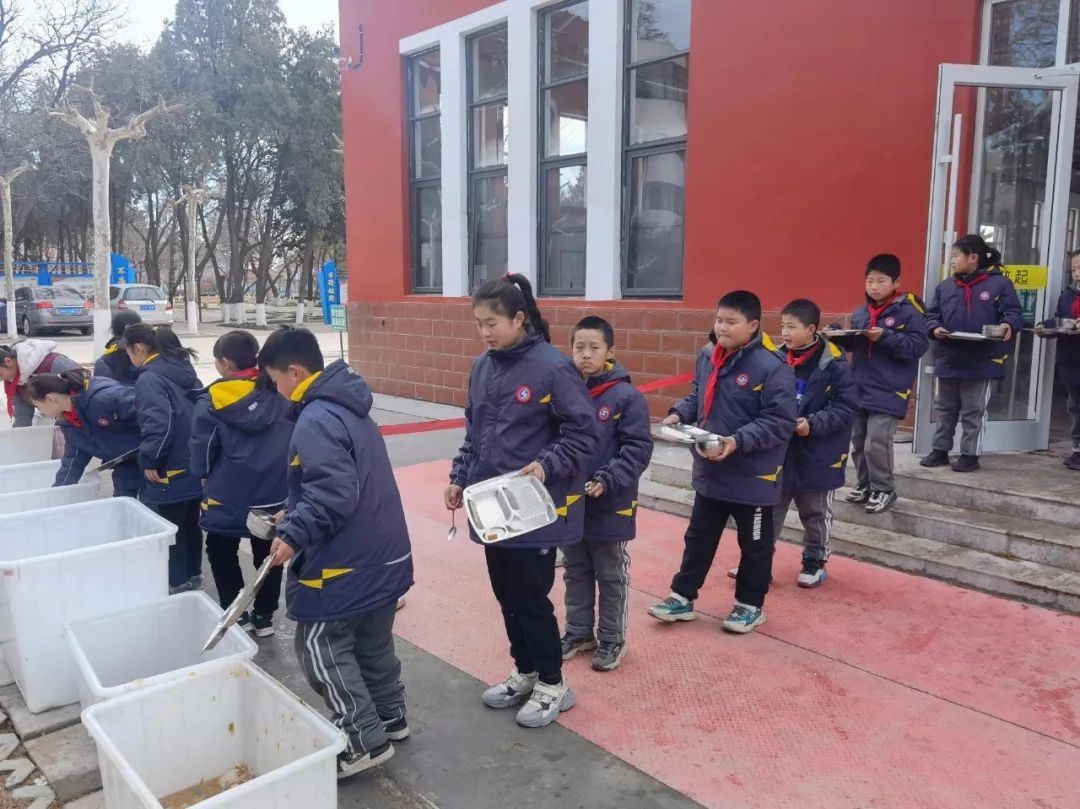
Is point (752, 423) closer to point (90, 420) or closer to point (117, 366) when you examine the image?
point (90, 420)

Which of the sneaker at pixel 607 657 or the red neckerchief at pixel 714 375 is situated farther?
the red neckerchief at pixel 714 375

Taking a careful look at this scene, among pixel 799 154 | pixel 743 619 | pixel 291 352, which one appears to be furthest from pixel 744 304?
pixel 799 154

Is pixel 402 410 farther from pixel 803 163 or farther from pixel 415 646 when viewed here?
pixel 415 646

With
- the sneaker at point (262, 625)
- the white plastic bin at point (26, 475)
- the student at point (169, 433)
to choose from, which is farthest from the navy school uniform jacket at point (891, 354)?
the white plastic bin at point (26, 475)

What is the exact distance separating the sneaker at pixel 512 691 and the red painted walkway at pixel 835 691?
0.20 m

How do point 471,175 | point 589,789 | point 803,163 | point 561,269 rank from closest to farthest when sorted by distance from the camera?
point 589,789
point 803,163
point 561,269
point 471,175

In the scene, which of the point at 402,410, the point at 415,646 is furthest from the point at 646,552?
the point at 402,410

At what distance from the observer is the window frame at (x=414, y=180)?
33.9ft

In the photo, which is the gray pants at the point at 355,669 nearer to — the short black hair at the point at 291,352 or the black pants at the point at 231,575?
the short black hair at the point at 291,352

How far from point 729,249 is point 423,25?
532 cm

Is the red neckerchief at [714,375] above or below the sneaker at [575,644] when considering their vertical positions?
above

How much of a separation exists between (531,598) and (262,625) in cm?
164

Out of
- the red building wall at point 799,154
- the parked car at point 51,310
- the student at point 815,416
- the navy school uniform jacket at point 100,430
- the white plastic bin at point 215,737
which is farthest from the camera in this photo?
the parked car at point 51,310

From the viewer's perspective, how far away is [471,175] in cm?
980
